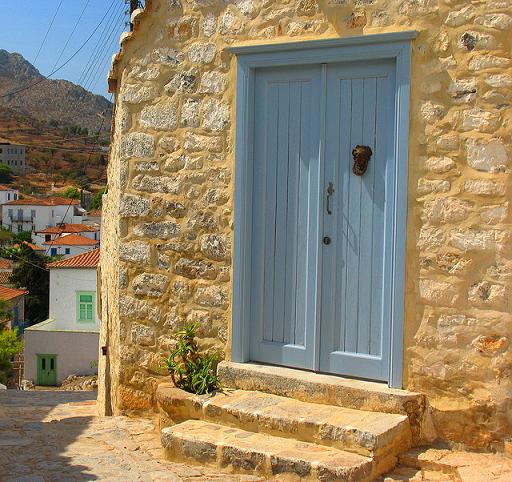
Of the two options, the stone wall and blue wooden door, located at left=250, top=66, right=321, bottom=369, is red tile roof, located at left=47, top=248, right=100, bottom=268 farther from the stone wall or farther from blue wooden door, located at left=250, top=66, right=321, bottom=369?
blue wooden door, located at left=250, top=66, right=321, bottom=369

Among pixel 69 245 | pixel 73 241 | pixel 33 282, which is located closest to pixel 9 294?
pixel 33 282

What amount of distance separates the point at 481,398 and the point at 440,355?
0.35 m

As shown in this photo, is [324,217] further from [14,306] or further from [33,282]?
[33,282]

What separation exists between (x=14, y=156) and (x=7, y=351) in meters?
59.5

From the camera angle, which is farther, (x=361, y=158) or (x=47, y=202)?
(x=47, y=202)

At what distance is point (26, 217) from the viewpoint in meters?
74.9

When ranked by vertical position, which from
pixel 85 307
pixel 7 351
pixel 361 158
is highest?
pixel 361 158

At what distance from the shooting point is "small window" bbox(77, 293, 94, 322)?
32.8 metres

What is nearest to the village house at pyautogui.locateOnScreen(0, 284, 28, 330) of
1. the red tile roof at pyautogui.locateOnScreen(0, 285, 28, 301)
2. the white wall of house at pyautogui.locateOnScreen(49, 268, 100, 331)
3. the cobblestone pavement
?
the red tile roof at pyautogui.locateOnScreen(0, 285, 28, 301)

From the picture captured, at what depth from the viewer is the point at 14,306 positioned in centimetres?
4344

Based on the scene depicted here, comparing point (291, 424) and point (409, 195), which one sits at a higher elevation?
point (409, 195)

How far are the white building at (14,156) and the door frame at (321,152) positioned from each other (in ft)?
282

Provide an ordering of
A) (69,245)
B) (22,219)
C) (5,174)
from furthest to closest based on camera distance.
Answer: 1. (5,174)
2. (22,219)
3. (69,245)

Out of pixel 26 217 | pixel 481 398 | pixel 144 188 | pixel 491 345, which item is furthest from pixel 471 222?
pixel 26 217
